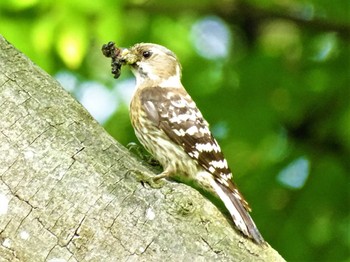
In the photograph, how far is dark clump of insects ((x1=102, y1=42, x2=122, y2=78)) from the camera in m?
4.28

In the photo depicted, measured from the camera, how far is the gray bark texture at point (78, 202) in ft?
8.89

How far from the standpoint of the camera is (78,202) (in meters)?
2.75

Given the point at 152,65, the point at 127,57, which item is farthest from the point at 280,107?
the point at 127,57

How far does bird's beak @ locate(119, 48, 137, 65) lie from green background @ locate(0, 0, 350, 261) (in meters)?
0.34

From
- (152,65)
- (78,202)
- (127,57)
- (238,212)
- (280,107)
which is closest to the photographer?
(78,202)

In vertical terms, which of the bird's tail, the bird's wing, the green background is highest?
the bird's tail

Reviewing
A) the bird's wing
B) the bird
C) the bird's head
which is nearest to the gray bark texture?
the bird

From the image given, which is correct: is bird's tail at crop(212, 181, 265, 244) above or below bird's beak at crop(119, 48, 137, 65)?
above

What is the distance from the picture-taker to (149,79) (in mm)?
4766

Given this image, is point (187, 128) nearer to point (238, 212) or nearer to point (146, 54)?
point (238, 212)

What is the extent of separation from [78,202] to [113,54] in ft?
5.75

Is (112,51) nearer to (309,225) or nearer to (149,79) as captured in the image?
(149,79)

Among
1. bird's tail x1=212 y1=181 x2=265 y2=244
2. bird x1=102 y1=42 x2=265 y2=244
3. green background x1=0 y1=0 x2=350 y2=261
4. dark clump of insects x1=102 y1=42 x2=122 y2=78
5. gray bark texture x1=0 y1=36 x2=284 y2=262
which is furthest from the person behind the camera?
green background x1=0 y1=0 x2=350 y2=261

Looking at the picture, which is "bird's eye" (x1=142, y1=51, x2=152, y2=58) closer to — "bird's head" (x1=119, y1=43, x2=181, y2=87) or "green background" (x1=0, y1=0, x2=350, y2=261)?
"bird's head" (x1=119, y1=43, x2=181, y2=87)
